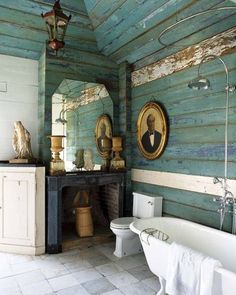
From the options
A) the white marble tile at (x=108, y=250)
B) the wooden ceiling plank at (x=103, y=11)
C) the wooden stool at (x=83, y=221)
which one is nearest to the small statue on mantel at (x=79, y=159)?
the wooden stool at (x=83, y=221)

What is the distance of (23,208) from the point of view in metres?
3.32

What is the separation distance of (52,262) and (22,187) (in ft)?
3.23

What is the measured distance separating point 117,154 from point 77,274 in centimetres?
180

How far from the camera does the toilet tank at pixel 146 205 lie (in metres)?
3.40

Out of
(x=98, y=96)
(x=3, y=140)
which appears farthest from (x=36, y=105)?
(x=98, y=96)

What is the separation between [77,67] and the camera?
389 centimetres

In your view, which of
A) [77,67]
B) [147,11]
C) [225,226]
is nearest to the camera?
[225,226]

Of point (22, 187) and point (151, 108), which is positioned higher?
point (151, 108)

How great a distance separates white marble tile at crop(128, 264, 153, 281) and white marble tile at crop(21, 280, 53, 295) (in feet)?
2.92

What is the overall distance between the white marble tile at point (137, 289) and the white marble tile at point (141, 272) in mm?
140

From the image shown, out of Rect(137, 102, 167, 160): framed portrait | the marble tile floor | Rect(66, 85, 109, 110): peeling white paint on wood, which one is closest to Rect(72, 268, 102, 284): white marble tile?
the marble tile floor

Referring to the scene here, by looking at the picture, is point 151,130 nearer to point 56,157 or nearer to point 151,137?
point 151,137

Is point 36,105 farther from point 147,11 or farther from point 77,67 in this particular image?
point 147,11

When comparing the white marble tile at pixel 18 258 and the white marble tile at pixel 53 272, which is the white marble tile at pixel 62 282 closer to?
the white marble tile at pixel 53 272
